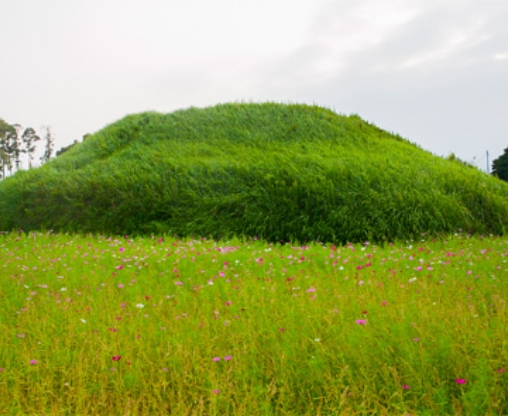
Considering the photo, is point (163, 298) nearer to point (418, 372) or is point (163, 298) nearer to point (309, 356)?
point (309, 356)

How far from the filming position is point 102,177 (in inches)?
451

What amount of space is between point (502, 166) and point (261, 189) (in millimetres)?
19155

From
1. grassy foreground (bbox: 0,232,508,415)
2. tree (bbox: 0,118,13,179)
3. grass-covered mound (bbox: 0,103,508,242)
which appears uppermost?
tree (bbox: 0,118,13,179)

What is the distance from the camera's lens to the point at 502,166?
80.1ft

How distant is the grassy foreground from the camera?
3.15 meters

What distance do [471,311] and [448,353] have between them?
2.93ft

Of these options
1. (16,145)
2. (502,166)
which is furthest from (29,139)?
(502,166)

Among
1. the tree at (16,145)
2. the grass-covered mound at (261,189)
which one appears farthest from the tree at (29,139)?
the grass-covered mound at (261,189)

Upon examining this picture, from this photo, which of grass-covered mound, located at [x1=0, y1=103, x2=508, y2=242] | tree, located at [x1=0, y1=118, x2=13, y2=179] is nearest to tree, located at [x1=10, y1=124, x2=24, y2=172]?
tree, located at [x1=0, y1=118, x2=13, y2=179]

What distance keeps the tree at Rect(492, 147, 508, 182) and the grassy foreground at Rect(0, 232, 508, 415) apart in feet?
68.7

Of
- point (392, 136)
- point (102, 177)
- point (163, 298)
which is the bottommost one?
point (163, 298)

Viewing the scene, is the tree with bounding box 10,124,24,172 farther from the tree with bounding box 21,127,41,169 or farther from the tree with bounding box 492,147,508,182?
the tree with bounding box 492,147,508,182

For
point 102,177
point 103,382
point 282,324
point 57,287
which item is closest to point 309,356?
point 282,324

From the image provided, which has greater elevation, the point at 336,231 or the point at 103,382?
the point at 336,231
